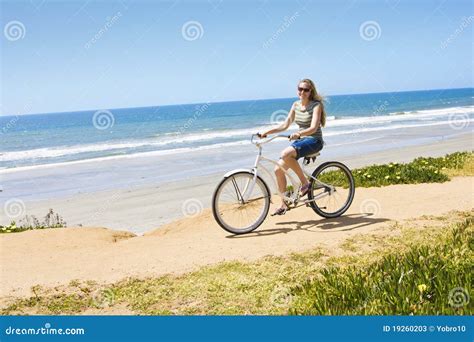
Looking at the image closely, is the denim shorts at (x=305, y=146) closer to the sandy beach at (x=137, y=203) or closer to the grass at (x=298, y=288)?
the grass at (x=298, y=288)

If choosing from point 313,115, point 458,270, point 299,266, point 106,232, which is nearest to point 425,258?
point 458,270

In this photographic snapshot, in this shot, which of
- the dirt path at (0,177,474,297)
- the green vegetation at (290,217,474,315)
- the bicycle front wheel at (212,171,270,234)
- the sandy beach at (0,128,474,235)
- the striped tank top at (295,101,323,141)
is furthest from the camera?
the sandy beach at (0,128,474,235)

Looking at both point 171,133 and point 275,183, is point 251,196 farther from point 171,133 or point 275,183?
point 171,133

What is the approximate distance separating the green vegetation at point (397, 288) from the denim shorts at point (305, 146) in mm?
2355

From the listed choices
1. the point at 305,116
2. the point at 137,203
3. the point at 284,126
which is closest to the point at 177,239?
the point at 284,126

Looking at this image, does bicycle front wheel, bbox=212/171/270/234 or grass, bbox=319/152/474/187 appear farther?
grass, bbox=319/152/474/187

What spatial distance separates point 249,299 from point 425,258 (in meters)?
1.91

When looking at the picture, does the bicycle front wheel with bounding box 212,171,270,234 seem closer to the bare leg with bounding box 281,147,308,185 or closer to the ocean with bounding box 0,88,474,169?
the bare leg with bounding box 281,147,308,185

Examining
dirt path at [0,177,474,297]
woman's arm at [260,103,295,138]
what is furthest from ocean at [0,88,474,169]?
dirt path at [0,177,474,297]

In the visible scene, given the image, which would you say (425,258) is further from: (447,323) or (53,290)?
(53,290)

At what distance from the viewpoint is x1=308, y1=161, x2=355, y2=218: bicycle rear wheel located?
8.30 metres

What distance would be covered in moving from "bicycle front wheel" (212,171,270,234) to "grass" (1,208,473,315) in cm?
139

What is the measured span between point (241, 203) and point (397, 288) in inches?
130

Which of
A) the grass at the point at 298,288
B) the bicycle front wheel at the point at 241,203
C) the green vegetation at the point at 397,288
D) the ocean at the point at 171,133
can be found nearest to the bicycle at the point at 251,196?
the bicycle front wheel at the point at 241,203
